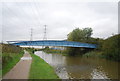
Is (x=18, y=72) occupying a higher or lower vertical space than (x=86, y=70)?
higher

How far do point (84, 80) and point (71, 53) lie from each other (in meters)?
36.4

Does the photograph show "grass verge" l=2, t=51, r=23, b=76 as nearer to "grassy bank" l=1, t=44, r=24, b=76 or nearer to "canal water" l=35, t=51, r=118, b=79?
"grassy bank" l=1, t=44, r=24, b=76

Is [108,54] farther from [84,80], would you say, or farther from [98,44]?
[84,80]

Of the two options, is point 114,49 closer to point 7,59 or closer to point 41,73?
point 41,73

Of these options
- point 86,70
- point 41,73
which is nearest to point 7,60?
point 41,73

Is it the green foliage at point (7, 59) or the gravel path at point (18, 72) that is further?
the green foliage at point (7, 59)

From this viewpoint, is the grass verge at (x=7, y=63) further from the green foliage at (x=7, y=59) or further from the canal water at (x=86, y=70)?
the canal water at (x=86, y=70)

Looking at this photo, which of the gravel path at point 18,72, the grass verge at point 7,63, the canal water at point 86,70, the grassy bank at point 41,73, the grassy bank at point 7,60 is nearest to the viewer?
the gravel path at point 18,72

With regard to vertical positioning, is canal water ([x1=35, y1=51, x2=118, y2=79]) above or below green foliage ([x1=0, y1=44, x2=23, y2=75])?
below

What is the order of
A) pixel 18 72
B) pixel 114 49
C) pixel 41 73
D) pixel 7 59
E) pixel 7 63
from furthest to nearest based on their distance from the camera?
pixel 114 49 < pixel 7 59 < pixel 7 63 < pixel 41 73 < pixel 18 72

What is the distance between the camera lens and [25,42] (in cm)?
3153

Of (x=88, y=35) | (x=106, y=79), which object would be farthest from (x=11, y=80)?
(x=88, y=35)

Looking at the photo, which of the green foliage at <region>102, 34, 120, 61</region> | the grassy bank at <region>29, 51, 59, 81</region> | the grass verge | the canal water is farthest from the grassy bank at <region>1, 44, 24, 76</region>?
the green foliage at <region>102, 34, 120, 61</region>

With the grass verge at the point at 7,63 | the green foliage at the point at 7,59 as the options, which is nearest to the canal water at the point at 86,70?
the grass verge at the point at 7,63
